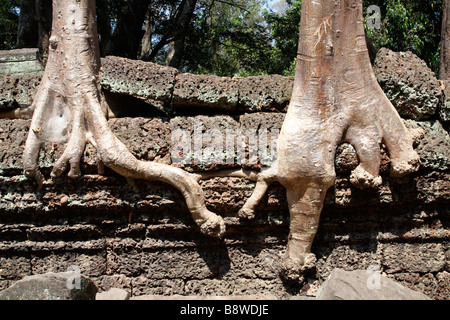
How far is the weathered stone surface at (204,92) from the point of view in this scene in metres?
3.17

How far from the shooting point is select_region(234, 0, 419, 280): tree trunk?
9.78ft

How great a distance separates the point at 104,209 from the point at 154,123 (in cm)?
72

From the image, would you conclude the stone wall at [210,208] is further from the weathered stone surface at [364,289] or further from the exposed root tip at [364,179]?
the weathered stone surface at [364,289]

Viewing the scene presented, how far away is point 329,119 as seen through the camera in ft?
9.92

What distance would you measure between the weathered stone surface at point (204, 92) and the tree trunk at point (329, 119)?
1.56 feet

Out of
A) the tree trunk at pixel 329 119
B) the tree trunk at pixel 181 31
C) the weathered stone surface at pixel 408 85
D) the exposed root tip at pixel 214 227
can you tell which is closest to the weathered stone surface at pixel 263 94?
the tree trunk at pixel 329 119

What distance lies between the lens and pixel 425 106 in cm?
318

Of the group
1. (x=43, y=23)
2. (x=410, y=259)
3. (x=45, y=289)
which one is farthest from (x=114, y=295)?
(x=43, y=23)

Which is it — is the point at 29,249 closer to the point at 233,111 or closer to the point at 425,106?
the point at 233,111

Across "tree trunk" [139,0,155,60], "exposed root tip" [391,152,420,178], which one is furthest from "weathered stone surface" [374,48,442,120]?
"tree trunk" [139,0,155,60]

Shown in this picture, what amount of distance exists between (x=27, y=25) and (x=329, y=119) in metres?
5.48

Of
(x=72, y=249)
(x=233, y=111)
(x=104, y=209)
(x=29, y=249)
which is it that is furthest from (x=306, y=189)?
(x=29, y=249)

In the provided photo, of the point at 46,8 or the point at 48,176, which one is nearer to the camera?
the point at 48,176

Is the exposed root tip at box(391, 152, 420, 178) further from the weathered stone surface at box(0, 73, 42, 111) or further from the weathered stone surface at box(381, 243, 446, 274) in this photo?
the weathered stone surface at box(0, 73, 42, 111)
